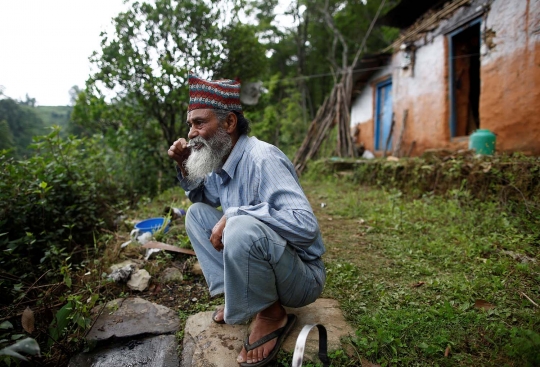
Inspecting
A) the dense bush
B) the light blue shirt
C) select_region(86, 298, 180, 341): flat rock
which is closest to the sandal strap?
the light blue shirt

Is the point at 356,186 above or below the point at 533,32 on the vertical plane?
below

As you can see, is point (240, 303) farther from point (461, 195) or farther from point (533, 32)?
point (533, 32)

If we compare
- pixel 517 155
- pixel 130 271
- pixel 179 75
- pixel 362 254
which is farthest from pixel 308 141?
pixel 130 271

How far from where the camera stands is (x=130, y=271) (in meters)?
2.56

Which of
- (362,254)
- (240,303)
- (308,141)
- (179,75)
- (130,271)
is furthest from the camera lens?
(308,141)

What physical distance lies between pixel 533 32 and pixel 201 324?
5635 millimetres

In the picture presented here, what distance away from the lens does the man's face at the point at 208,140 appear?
6.50ft

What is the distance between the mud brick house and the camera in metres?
4.53

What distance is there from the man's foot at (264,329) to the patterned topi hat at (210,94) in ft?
4.15

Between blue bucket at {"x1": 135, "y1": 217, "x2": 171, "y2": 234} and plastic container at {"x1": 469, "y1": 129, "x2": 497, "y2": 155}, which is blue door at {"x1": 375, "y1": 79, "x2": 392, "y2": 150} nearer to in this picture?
plastic container at {"x1": 469, "y1": 129, "x2": 497, "y2": 155}

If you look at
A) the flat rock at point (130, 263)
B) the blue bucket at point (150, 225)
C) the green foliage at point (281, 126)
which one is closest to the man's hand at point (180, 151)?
the flat rock at point (130, 263)

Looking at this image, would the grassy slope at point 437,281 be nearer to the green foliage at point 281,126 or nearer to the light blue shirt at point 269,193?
the light blue shirt at point 269,193

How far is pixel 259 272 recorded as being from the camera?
1.49 metres

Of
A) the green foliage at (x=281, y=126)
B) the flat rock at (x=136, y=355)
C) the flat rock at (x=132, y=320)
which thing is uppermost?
the green foliage at (x=281, y=126)
